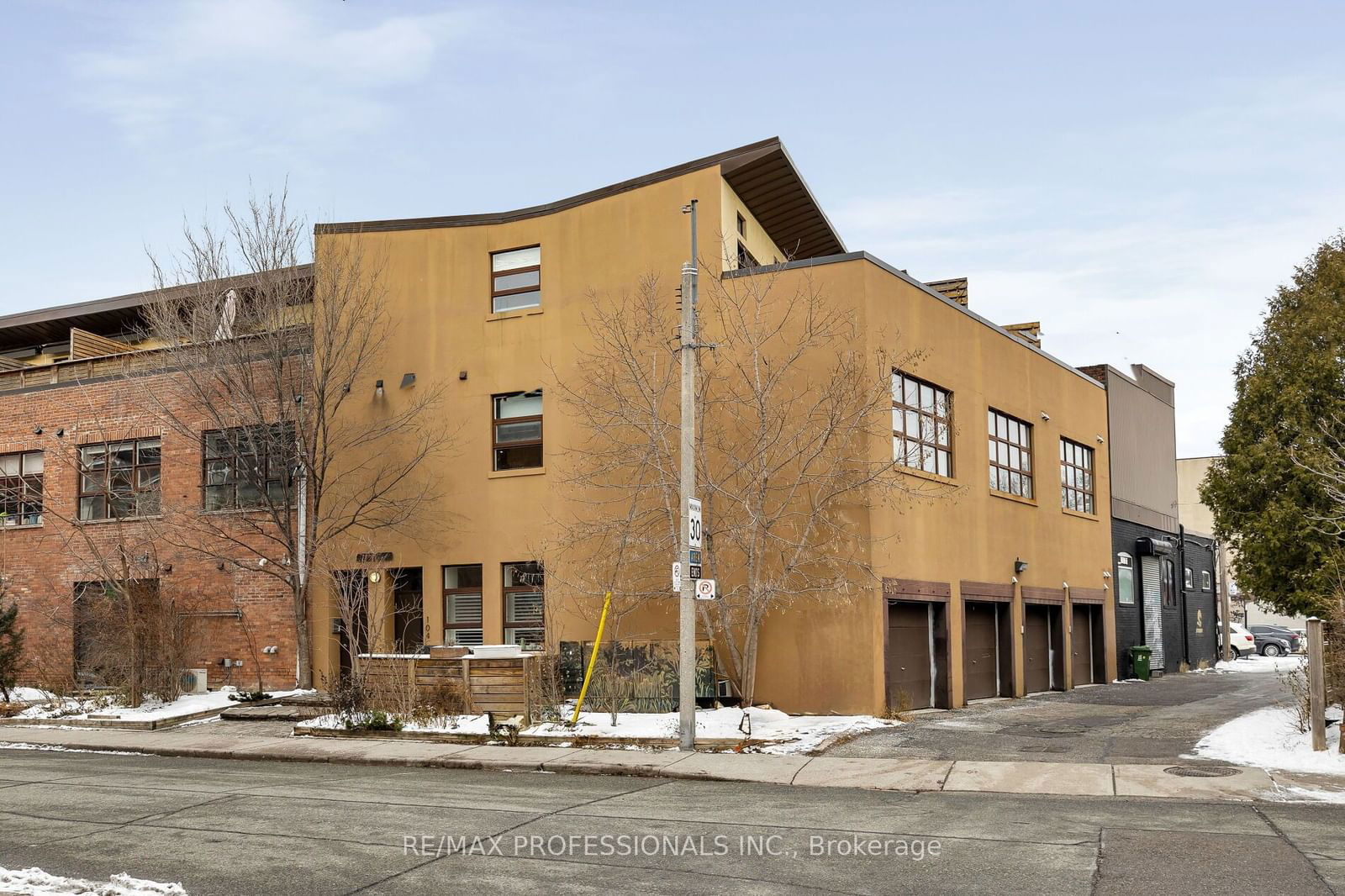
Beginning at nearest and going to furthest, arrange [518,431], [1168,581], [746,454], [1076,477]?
1. [746,454]
2. [518,431]
3. [1076,477]
4. [1168,581]

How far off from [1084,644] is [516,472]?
16.0m

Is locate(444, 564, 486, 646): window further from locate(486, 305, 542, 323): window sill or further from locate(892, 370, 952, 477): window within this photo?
locate(892, 370, 952, 477): window

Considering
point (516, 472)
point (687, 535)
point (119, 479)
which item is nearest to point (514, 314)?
point (516, 472)

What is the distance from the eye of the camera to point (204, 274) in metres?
22.6

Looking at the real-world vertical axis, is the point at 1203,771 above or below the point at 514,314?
below

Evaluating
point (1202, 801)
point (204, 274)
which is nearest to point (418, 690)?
point (204, 274)

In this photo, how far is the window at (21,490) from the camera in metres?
27.3

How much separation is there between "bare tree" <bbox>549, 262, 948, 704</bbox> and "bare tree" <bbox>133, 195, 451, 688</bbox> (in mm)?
4109

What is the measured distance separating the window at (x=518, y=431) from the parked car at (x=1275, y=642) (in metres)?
42.3

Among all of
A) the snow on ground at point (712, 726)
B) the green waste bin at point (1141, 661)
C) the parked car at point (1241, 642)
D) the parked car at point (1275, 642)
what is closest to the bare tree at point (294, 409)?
the snow on ground at point (712, 726)

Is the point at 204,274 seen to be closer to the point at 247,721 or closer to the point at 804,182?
the point at 247,721

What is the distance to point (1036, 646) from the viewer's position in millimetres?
26734

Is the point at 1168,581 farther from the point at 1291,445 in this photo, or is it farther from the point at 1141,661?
the point at 1291,445

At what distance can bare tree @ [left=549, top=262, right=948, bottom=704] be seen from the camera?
64.0 ft
